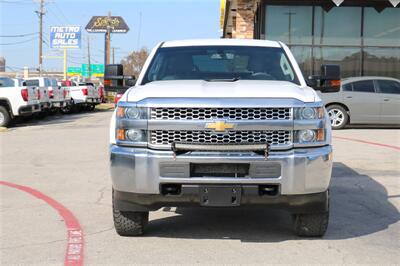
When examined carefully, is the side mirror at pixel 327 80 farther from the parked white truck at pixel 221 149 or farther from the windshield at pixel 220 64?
the parked white truck at pixel 221 149

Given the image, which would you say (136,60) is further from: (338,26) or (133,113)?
(133,113)

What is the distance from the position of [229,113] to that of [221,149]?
0.32m

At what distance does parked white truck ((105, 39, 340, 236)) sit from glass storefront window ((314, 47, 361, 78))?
16.2 metres

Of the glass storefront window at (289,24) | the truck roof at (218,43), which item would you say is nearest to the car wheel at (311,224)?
the truck roof at (218,43)

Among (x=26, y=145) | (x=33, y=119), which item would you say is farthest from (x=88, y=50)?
(x=26, y=145)

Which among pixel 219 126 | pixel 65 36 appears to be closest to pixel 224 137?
pixel 219 126

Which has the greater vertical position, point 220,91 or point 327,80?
point 327,80

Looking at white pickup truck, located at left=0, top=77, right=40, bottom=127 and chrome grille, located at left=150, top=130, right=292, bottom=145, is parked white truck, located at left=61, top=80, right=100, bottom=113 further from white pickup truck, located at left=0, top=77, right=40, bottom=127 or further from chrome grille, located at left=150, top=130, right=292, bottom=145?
chrome grille, located at left=150, top=130, right=292, bottom=145

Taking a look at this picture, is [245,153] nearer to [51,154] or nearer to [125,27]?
[51,154]

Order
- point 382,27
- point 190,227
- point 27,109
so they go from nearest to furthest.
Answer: point 190,227, point 27,109, point 382,27

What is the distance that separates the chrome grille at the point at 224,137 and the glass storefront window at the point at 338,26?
16572 mm

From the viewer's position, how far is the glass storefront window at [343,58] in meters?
20.7

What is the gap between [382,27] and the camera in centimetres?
2089

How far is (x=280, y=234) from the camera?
5.54 m
